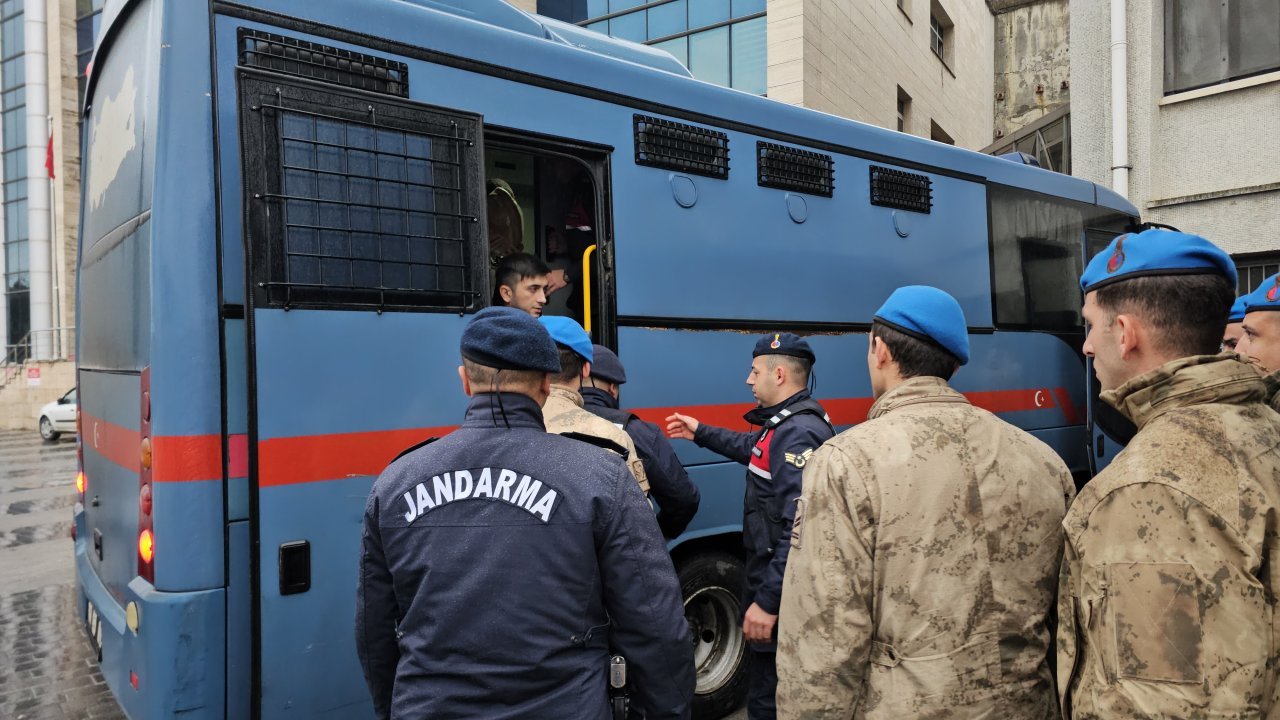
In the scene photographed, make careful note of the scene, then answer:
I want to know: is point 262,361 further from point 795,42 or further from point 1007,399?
point 795,42

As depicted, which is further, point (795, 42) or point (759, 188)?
point (795, 42)

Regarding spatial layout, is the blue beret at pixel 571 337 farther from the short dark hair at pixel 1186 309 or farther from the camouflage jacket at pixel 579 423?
the short dark hair at pixel 1186 309

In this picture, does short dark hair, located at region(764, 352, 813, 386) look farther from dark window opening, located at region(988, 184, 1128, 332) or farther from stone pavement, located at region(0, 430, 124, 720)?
stone pavement, located at region(0, 430, 124, 720)

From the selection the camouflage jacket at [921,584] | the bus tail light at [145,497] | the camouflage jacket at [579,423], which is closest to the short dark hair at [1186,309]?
the camouflage jacket at [921,584]

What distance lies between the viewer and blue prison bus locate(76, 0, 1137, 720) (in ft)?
9.48

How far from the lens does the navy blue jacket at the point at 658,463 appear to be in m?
3.38

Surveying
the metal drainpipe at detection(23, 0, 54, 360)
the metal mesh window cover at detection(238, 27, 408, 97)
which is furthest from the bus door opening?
the metal drainpipe at detection(23, 0, 54, 360)

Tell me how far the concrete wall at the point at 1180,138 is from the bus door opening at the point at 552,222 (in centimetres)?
845

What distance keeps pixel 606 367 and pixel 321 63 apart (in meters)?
1.63

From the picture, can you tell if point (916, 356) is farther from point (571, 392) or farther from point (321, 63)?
point (321, 63)

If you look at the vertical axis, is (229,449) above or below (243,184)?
below

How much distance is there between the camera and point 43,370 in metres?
26.7

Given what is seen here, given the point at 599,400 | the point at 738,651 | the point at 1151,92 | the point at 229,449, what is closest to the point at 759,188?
the point at 599,400

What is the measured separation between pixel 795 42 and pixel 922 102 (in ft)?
25.1
